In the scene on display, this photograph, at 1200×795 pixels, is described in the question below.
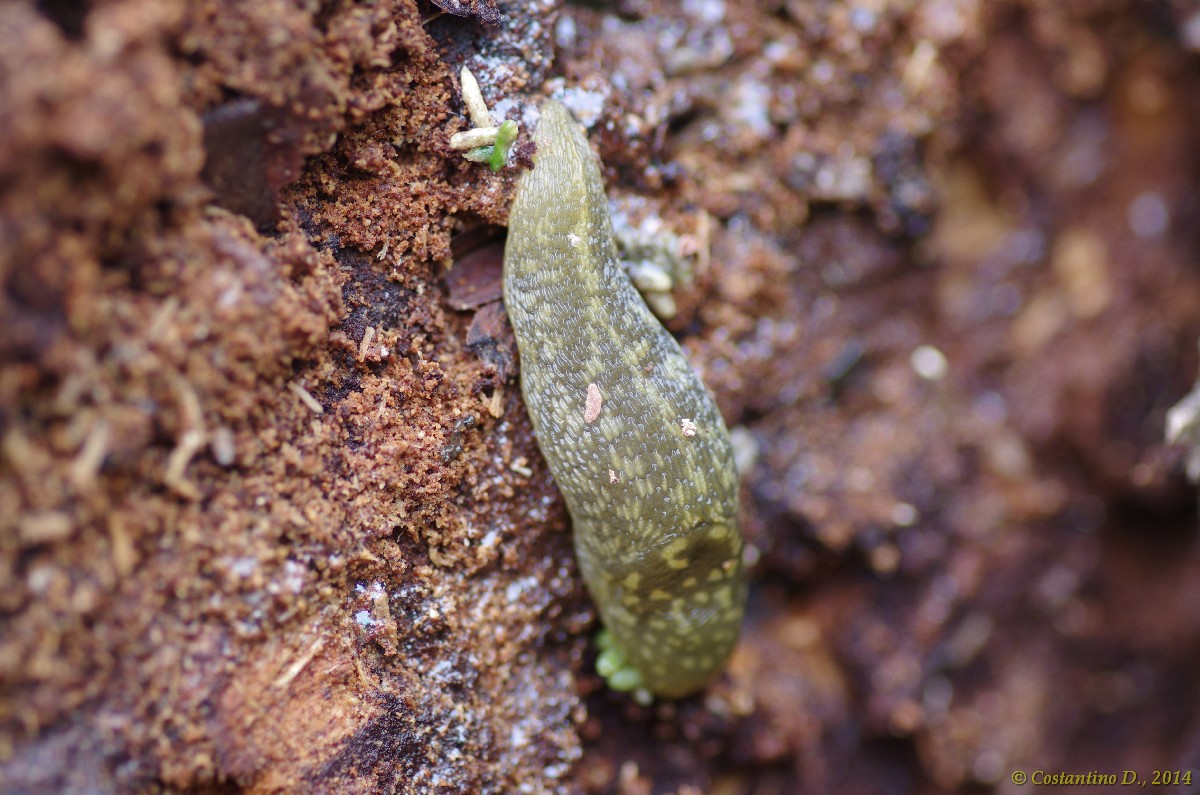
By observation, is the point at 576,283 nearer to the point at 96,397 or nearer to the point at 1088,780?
the point at 96,397

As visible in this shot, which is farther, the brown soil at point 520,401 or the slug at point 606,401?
the slug at point 606,401

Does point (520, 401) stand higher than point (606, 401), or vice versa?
point (606, 401)

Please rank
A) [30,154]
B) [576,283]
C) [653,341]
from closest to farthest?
[30,154] → [576,283] → [653,341]

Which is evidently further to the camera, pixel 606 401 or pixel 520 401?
pixel 520 401

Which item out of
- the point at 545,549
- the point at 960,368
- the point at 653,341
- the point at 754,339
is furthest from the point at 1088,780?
the point at 653,341
